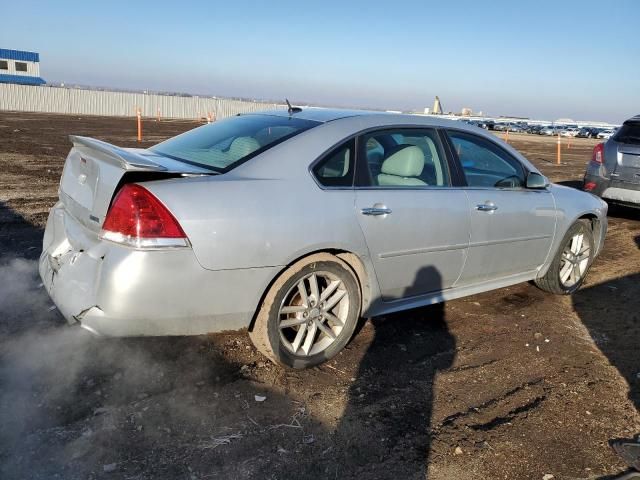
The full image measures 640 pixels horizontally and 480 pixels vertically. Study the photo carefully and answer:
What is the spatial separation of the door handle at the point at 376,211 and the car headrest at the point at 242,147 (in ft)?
2.53

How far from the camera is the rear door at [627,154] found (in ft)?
26.6

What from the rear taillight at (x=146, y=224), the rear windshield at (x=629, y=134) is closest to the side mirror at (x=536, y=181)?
the rear taillight at (x=146, y=224)

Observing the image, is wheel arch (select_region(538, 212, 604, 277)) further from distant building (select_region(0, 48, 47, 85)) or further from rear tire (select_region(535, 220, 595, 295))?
distant building (select_region(0, 48, 47, 85))

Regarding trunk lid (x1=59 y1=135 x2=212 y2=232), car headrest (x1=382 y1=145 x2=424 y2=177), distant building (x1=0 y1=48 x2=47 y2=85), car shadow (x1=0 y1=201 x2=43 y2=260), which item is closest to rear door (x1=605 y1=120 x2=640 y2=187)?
car headrest (x1=382 y1=145 x2=424 y2=177)

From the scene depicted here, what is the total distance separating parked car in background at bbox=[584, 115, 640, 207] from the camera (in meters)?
8.12

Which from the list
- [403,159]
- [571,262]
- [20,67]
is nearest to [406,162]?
[403,159]

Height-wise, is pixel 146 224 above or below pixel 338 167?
below

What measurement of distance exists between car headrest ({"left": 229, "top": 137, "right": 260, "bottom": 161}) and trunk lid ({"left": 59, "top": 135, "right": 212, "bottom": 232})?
0.26 meters

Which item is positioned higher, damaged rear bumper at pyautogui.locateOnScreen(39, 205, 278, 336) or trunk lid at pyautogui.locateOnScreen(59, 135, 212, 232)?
trunk lid at pyautogui.locateOnScreen(59, 135, 212, 232)

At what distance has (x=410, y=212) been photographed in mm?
3670

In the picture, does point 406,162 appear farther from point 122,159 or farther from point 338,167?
point 122,159

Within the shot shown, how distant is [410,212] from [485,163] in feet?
3.93

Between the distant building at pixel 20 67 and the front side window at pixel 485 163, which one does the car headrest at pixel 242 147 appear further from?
the distant building at pixel 20 67

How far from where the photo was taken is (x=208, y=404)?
302 cm
